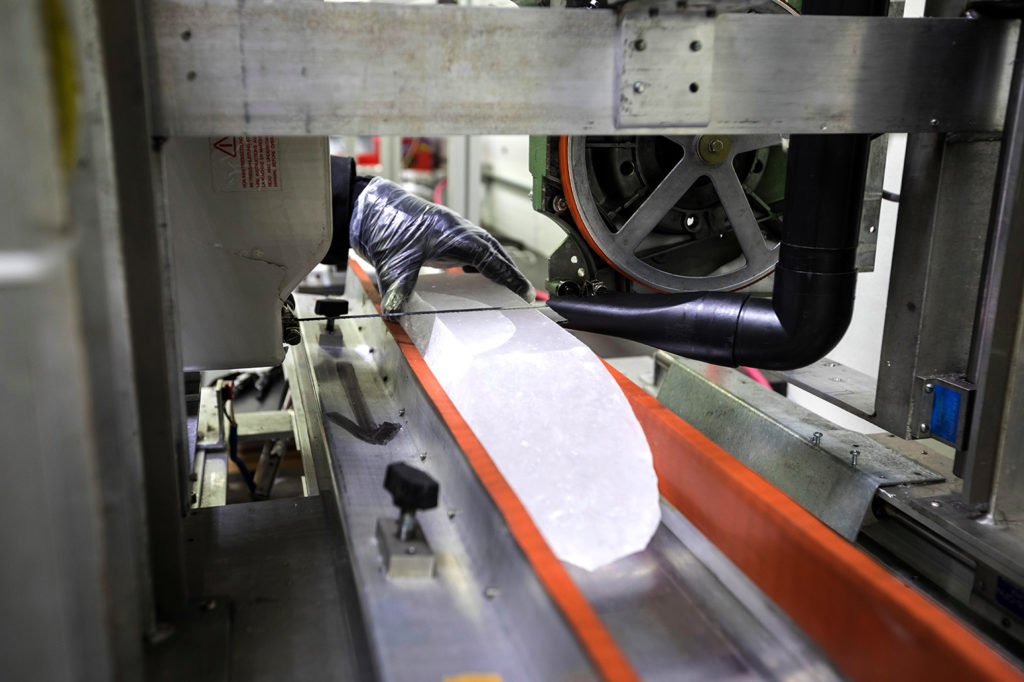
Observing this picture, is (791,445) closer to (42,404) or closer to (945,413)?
(945,413)

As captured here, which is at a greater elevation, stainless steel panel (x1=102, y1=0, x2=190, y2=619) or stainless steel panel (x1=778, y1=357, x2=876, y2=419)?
stainless steel panel (x1=102, y1=0, x2=190, y2=619)

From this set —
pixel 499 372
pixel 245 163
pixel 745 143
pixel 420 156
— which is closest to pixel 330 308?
pixel 245 163

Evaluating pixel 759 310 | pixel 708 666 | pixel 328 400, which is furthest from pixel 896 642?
pixel 328 400

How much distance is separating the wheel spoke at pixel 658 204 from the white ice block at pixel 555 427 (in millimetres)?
409

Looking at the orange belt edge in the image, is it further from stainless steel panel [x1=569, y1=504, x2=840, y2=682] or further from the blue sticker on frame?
the blue sticker on frame

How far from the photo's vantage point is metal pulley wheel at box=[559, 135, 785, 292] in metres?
1.89

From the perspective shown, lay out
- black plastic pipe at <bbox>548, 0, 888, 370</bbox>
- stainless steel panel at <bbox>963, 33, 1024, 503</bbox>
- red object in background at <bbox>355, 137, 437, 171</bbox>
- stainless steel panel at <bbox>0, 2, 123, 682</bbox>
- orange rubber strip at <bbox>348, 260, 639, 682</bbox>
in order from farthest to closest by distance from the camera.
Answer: red object in background at <bbox>355, 137, 437, 171</bbox>
black plastic pipe at <bbox>548, 0, 888, 370</bbox>
stainless steel panel at <bbox>963, 33, 1024, 503</bbox>
orange rubber strip at <bbox>348, 260, 639, 682</bbox>
stainless steel panel at <bbox>0, 2, 123, 682</bbox>

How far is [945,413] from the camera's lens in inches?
58.8

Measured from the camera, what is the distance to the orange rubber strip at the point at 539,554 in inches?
33.3

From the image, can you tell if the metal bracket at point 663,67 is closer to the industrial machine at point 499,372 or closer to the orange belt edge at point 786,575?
the industrial machine at point 499,372

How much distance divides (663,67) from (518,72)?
8.3 inches

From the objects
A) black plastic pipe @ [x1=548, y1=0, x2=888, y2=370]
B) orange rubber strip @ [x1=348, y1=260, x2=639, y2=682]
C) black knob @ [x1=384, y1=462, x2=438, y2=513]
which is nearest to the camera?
orange rubber strip @ [x1=348, y1=260, x2=639, y2=682]

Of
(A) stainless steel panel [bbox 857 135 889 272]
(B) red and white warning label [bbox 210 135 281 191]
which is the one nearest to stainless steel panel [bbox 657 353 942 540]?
(A) stainless steel panel [bbox 857 135 889 272]

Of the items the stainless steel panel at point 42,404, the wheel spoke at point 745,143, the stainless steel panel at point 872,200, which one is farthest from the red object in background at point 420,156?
the stainless steel panel at point 42,404
